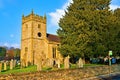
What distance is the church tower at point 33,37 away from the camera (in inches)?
1981

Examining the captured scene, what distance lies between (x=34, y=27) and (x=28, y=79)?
3425 cm

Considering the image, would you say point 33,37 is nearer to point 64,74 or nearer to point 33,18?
point 33,18

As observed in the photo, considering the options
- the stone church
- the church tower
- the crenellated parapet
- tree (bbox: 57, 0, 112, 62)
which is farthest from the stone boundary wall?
the crenellated parapet

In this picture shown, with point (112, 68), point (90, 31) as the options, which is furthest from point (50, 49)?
point (112, 68)

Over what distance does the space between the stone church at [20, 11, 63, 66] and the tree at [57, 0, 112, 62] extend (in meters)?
13.8

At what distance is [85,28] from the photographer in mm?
35062

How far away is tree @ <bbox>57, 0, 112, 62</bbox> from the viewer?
34.5m

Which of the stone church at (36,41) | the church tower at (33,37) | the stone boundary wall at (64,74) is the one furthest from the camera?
the stone church at (36,41)

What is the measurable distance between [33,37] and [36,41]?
131cm

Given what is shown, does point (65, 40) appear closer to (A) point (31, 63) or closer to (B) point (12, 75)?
(A) point (31, 63)

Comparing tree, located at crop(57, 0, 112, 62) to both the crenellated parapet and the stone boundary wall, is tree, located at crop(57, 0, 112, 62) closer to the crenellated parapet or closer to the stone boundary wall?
the stone boundary wall

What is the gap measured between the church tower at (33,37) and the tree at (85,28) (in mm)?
13944

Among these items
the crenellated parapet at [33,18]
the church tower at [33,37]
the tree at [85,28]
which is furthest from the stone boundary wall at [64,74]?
the crenellated parapet at [33,18]

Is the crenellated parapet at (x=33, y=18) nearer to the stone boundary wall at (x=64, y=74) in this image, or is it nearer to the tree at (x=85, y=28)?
the tree at (x=85, y=28)
